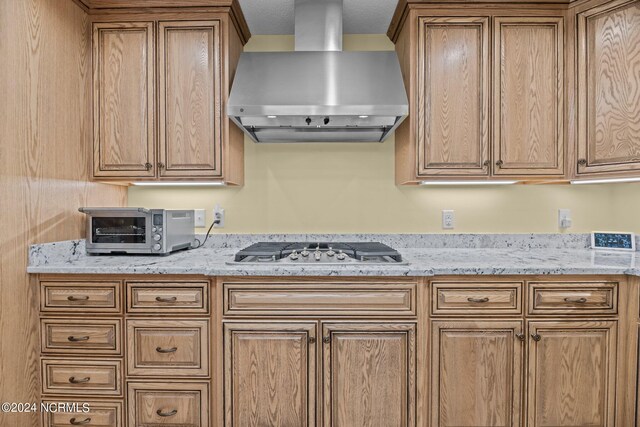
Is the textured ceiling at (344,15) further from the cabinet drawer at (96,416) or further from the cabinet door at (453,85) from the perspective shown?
the cabinet drawer at (96,416)

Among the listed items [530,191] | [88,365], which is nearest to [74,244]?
[88,365]

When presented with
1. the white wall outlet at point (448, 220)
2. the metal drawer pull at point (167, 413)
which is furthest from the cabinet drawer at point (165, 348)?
the white wall outlet at point (448, 220)

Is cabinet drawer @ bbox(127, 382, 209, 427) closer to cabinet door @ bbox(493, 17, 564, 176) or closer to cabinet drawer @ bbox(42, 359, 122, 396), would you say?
cabinet drawer @ bbox(42, 359, 122, 396)

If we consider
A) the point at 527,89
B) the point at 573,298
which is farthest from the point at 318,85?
the point at 573,298

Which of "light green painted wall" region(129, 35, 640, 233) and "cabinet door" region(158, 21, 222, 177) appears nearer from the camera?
→ "cabinet door" region(158, 21, 222, 177)

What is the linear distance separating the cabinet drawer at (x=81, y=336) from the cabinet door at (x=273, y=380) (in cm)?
53

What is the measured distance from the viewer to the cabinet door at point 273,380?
5.41 feet

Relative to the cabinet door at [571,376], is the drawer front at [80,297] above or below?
above

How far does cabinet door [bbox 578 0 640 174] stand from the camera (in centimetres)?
185

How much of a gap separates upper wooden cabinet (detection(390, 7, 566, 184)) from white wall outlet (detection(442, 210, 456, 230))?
16.8 inches

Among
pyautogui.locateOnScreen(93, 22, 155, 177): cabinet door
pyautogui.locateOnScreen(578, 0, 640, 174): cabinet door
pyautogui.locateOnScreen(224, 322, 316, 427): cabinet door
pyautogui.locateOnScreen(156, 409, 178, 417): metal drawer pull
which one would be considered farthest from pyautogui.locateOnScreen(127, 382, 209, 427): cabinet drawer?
pyautogui.locateOnScreen(578, 0, 640, 174): cabinet door

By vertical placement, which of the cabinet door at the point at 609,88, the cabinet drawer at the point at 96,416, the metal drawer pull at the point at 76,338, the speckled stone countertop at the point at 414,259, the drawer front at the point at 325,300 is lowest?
the cabinet drawer at the point at 96,416

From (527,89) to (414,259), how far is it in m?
1.12

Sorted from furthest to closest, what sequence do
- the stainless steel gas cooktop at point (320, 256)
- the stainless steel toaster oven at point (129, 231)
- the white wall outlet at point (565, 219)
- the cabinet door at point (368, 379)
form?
the white wall outlet at point (565, 219)
the stainless steel toaster oven at point (129, 231)
the stainless steel gas cooktop at point (320, 256)
the cabinet door at point (368, 379)
